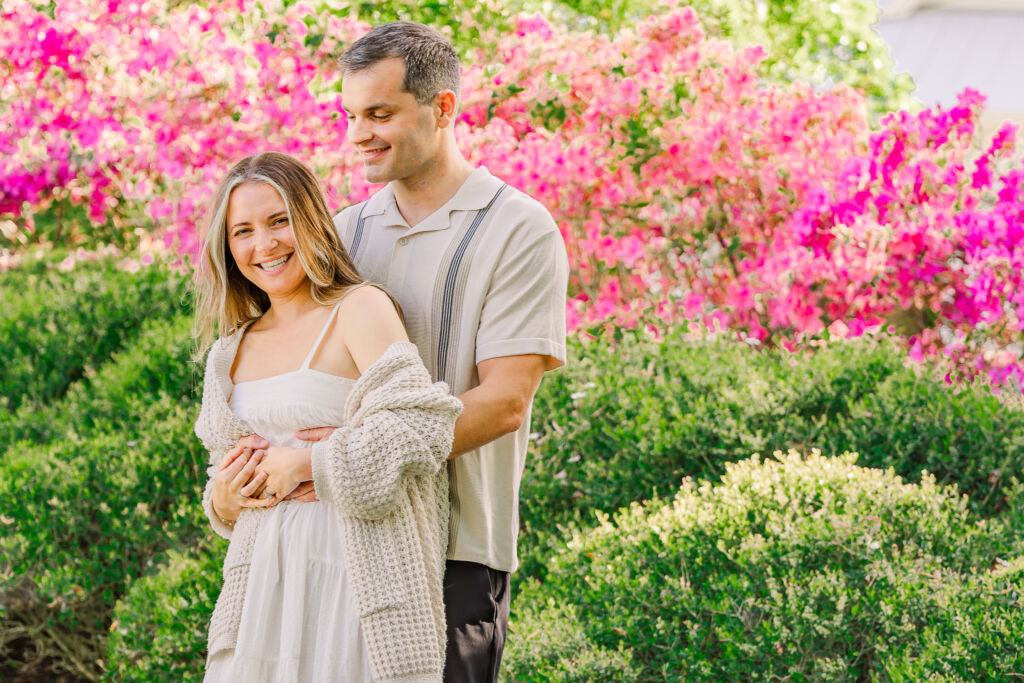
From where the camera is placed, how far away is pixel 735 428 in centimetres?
379

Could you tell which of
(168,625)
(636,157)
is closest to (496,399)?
(168,625)

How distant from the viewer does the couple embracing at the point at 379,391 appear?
187 centimetres

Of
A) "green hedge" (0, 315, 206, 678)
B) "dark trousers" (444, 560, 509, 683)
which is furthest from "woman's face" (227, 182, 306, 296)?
"green hedge" (0, 315, 206, 678)

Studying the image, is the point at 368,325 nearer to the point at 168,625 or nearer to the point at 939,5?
the point at 168,625

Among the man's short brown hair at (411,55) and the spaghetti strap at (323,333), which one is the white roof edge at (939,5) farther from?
the spaghetti strap at (323,333)

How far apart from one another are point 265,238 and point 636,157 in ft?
12.4

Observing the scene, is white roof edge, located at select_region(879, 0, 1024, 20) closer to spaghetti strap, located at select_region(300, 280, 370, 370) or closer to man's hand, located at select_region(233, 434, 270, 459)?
spaghetti strap, located at select_region(300, 280, 370, 370)

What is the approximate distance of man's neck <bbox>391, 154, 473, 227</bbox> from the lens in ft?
7.20

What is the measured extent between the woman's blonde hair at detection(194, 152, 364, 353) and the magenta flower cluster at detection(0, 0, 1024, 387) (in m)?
2.79

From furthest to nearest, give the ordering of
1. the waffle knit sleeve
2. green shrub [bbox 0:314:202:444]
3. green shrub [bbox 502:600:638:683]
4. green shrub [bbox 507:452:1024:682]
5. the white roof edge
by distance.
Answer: the white roof edge, green shrub [bbox 0:314:202:444], green shrub [bbox 502:600:638:683], green shrub [bbox 507:452:1024:682], the waffle knit sleeve

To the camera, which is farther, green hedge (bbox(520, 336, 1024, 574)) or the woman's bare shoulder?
green hedge (bbox(520, 336, 1024, 574))

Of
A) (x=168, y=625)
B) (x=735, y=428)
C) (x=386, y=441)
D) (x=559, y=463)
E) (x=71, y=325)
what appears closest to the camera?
(x=386, y=441)

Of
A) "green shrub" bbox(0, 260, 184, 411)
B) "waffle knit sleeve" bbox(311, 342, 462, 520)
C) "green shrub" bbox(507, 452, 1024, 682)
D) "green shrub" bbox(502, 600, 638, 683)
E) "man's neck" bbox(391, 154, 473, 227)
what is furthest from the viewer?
"green shrub" bbox(0, 260, 184, 411)

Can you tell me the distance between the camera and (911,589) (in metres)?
2.84
